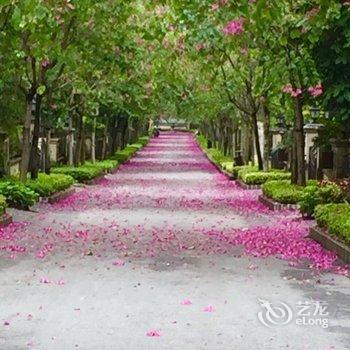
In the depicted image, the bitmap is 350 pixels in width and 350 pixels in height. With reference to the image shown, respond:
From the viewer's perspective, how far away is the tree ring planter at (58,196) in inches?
921

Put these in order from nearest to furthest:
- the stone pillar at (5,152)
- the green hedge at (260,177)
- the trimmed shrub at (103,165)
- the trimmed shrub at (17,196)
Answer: the trimmed shrub at (17,196)
the stone pillar at (5,152)
the green hedge at (260,177)
the trimmed shrub at (103,165)

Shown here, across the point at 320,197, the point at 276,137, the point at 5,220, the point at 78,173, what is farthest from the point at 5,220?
the point at 276,137

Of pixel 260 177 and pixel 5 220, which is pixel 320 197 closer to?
pixel 5 220

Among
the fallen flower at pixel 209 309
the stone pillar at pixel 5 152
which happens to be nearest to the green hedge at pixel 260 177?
the stone pillar at pixel 5 152

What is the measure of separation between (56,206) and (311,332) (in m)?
15.0

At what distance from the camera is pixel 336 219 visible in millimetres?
14266

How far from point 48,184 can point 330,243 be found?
12032 mm

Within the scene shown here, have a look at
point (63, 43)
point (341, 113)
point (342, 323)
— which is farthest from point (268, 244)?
point (63, 43)

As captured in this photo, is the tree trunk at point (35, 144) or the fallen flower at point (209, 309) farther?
the tree trunk at point (35, 144)

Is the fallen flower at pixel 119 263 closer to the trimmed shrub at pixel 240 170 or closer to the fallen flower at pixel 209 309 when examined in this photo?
the fallen flower at pixel 209 309

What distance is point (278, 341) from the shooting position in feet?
25.3

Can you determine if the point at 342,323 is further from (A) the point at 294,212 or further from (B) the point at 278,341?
(A) the point at 294,212

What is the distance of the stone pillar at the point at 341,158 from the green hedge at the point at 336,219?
27.9ft

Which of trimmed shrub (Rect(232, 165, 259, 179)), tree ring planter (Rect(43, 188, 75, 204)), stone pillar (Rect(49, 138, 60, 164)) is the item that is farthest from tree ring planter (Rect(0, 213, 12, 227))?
stone pillar (Rect(49, 138, 60, 164))
